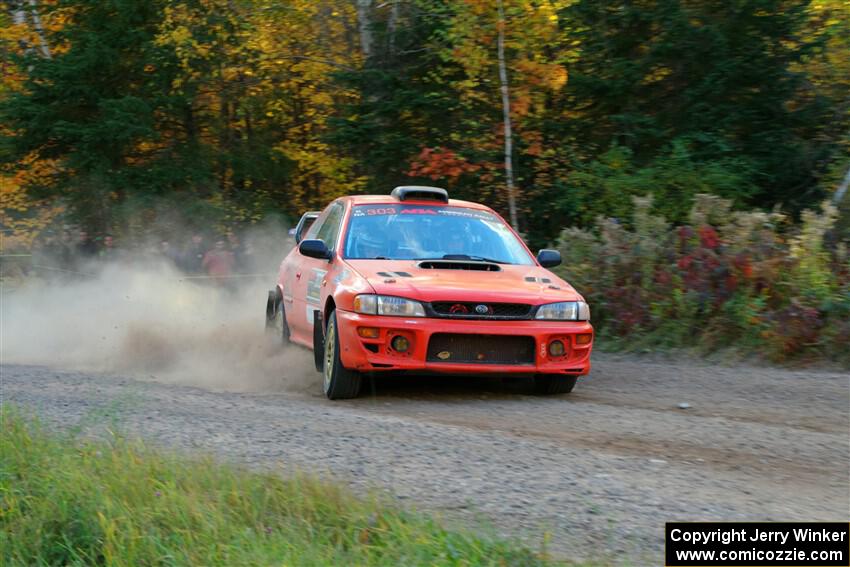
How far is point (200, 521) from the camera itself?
4.91 meters

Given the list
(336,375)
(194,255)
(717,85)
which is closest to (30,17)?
(194,255)

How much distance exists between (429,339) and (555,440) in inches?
66.9

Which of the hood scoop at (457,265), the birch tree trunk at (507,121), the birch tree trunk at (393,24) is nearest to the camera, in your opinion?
the hood scoop at (457,265)

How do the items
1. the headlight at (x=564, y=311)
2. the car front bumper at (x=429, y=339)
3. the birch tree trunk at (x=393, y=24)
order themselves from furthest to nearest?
1. the birch tree trunk at (x=393, y=24)
2. the headlight at (x=564, y=311)
3. the car front bumper at (x=429, y=339)

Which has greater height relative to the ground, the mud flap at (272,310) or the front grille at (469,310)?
the front grille at (469,310)

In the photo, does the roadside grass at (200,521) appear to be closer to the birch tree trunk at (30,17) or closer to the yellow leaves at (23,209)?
the yellow leaves at (23,209)

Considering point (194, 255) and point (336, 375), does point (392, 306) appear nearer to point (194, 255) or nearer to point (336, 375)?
point (336, 375)

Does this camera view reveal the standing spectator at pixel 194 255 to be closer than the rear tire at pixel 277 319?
No

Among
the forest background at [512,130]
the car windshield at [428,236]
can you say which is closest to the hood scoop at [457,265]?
the car windshield at [428,236]

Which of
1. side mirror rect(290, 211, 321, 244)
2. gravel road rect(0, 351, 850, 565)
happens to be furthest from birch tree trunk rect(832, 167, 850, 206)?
side mirror rect(290, 211, 321, 244)

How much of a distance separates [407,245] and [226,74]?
1627 centimetres

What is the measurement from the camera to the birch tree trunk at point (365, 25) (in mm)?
21297

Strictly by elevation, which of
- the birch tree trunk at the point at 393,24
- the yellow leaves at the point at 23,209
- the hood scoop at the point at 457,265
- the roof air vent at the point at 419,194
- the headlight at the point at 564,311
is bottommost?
the yellow leaves at the point at 23,209

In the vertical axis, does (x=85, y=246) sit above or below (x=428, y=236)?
below
